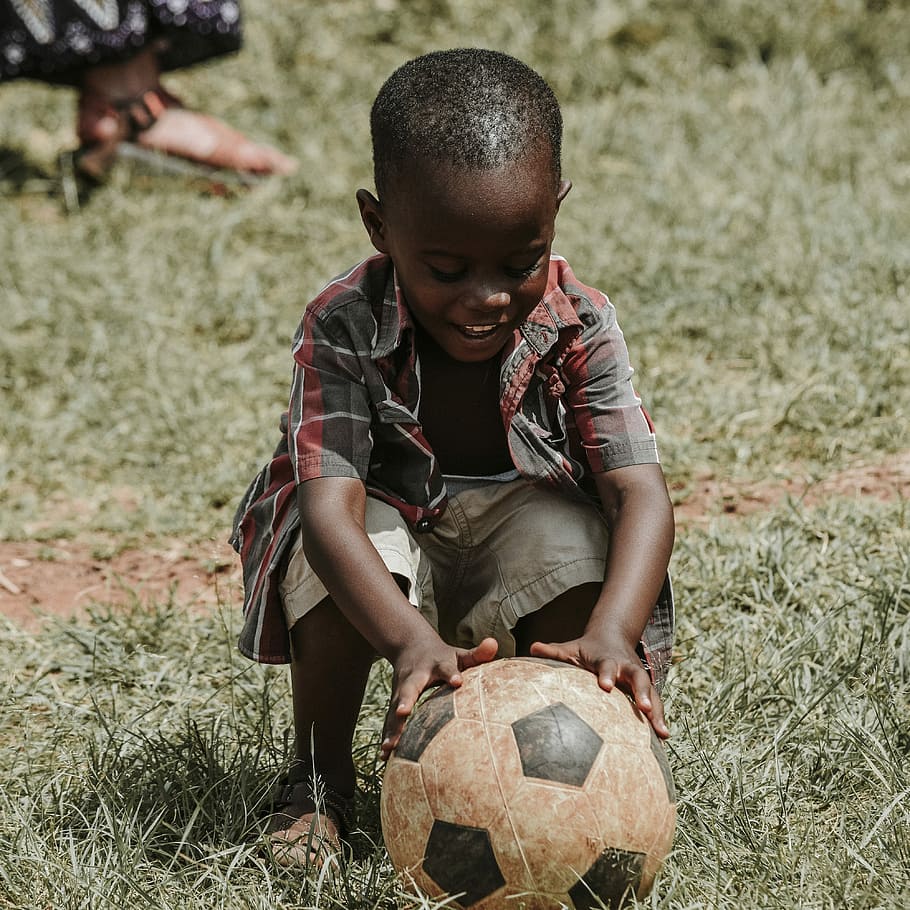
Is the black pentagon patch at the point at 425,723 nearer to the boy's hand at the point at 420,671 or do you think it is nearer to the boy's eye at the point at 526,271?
the boy's hand at the point at 420,671

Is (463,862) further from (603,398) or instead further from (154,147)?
(154,147)

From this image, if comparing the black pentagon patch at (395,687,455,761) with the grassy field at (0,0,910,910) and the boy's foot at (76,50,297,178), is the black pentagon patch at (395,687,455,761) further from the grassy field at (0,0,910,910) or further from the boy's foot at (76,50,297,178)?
the boy's foot at (76,50,297,178)

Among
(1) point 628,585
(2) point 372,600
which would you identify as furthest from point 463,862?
(1) point 628,585

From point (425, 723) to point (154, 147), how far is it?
4.89 meters

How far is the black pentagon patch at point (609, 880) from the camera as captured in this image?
2225mm

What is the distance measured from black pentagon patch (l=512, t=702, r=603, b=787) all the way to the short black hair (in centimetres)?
98

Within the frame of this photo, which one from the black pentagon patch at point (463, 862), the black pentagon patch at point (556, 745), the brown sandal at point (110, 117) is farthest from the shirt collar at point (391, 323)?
the brown sandal at point (110, 117)

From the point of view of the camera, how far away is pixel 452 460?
9.67ft

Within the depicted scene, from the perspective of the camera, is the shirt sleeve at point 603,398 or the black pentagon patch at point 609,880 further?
the shirt sleeve at point 603,398

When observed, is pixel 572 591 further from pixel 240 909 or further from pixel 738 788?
pixel 240 909

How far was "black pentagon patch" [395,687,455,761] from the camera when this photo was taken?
7.61 ft

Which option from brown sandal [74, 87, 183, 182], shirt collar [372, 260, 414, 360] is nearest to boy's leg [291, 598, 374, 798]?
shirt collar [372, 260, 414, 360]

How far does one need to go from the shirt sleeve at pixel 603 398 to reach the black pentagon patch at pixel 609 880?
2.73ft

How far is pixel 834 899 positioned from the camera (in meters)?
2.33
